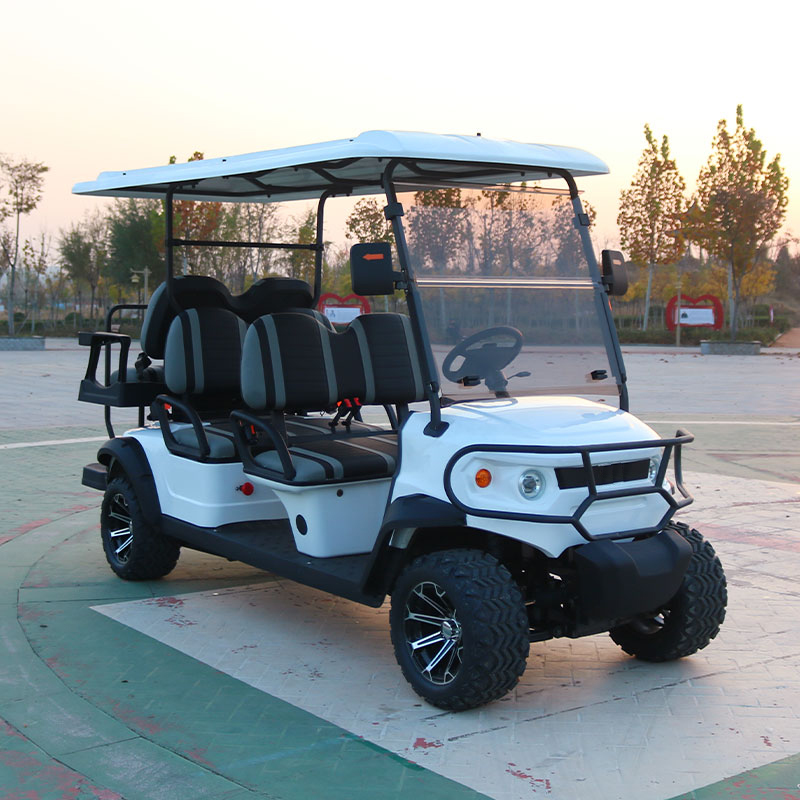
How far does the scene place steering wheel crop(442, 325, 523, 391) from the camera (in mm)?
4398

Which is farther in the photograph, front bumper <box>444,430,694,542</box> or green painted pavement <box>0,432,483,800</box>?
front bumper <box>444,430,694,542</box>

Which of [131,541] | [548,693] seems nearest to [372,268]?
[548,693]

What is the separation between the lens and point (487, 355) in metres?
4.52

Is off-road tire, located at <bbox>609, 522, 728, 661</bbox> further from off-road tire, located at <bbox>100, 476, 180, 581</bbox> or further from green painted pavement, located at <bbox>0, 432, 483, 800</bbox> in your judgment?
off-road tire, located at <bbox>100, 476, 180, 581</bbox>

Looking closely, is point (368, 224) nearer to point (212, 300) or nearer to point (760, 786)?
point (212, 300)

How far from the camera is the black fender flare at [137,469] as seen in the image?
5.73 m

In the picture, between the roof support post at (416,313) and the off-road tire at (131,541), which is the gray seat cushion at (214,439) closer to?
the off-road tire at (131,541)

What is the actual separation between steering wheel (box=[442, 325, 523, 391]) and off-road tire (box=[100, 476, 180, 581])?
87.0 inches

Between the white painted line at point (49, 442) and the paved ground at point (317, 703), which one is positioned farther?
the white painted line at point (49, 442)

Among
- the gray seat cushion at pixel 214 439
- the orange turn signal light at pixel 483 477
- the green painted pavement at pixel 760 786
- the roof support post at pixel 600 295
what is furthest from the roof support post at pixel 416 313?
the green painted pavement at pixel 760 786

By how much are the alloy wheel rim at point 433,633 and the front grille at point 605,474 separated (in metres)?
0.61

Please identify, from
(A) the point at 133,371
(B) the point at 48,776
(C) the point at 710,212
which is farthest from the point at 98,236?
(B) the point at 48,776

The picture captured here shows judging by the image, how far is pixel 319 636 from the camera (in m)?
5.00

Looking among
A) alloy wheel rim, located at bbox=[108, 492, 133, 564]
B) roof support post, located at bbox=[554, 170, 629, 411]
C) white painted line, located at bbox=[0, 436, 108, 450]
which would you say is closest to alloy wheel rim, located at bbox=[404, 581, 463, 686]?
roof support post, located at bbox=[554, 170, 629, 411]
